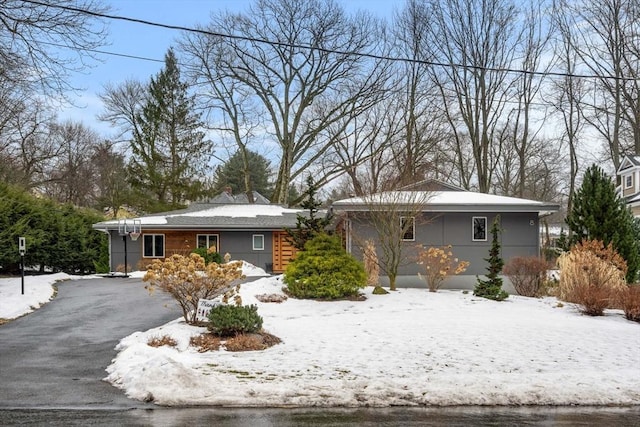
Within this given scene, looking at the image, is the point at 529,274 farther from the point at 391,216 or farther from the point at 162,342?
the point at 162,342

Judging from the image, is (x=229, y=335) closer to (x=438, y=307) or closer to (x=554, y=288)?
(x=438, y=307)

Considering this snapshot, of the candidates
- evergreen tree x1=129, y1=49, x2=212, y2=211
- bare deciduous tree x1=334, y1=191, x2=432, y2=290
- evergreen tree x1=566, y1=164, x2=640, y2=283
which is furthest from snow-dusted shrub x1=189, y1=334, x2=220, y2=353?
evergreen tree x1=129, y1=49, x2=212, y2=211

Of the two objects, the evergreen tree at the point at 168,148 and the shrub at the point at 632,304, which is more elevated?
the evergreen tree at the point at 168,148

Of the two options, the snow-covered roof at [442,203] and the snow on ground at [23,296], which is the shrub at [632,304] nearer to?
the snow-covered roof at [442,203]

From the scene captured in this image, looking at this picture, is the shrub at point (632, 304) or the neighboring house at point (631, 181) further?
the neighboring house at point (631, 181)

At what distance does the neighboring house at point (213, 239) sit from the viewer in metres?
27.3

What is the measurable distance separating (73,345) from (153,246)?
1837 cm

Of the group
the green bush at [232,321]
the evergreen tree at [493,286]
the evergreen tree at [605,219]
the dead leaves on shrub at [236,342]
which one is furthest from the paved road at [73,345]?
the evergreen tree at [605,219]

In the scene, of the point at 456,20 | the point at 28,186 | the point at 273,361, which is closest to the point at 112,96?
the point at 28,186

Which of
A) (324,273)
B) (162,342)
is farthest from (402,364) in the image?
(324,273)

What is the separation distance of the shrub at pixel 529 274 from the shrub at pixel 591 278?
41.5 inches

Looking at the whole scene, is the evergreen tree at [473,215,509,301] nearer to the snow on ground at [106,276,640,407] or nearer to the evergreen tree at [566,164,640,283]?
the snow on ground at [106,276,640,407]

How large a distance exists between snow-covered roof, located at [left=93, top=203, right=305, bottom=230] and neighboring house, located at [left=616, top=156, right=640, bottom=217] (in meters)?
17.4

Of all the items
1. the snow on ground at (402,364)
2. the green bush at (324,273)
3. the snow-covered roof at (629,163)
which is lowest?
the snow on ground at (402,364)
